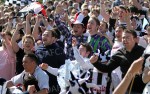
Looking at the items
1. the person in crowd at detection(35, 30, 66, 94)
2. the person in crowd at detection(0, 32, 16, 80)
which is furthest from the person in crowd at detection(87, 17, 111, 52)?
the person in crowd at detection(0, 32, 16, 80)

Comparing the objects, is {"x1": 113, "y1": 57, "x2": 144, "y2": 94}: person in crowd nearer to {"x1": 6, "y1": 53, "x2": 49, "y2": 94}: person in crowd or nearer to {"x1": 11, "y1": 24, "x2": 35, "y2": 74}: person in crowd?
{"x1": 6, "y1": 53, "x2": 49, "y2": 94}: person in crowd

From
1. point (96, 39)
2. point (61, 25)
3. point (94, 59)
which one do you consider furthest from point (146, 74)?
point (61, 25)

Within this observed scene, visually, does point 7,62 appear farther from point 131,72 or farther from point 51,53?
point 131,72

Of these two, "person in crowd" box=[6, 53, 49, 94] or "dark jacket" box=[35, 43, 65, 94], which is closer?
"person in crowd" box=[6, 53, 49, 94]

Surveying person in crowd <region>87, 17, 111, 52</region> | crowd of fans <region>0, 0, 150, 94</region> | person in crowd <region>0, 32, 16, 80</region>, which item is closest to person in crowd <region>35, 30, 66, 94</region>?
crowd of fans <region>0, 0, 150, 94</region>

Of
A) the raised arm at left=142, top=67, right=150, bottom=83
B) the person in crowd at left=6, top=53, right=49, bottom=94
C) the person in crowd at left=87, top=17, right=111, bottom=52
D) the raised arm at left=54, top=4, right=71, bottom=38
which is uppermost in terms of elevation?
the raised arm at left=142, top=67, right=150, bottom=83

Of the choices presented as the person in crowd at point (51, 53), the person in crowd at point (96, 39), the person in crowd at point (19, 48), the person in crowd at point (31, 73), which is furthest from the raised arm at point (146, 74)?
the person in crowd at point (96, 39)

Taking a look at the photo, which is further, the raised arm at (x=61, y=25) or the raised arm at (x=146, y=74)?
the raised arm at (x=61, y=25)

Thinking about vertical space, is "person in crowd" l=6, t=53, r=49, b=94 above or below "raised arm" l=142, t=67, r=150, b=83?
below

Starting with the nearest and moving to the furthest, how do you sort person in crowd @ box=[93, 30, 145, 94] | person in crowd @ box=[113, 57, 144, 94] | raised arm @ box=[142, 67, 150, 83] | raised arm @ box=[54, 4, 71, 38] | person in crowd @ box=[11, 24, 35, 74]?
person in crowd @ box=[113, 57, 144, 94]
raised arm @ box=[142, 67, 150, 83]
person in crowd @ box=[93, 30, 145, 94]
person in crowd @ box=[11, 24, 35, 74]
raised arm @ box=[54, 4, 71, 38]

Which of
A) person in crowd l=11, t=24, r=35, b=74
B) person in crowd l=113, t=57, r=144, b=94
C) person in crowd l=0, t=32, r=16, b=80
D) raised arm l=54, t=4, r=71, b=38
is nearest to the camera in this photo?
person in crowd l=113, t=57, r=144, b=94

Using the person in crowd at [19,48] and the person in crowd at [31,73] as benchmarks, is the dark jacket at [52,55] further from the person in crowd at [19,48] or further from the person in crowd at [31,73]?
the person in crowd at [31,73]

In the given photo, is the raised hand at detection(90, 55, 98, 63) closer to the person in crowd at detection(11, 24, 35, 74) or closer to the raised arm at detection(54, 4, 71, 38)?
the person in crowd at detection(11, 24, 35, 74)

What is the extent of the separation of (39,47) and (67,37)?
1.06 meters
